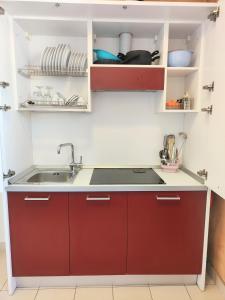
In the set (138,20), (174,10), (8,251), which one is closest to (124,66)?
(138,20)

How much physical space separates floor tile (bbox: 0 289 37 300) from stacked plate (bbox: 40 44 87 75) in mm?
1774

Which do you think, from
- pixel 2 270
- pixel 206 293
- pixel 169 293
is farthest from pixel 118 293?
pixel 2 270

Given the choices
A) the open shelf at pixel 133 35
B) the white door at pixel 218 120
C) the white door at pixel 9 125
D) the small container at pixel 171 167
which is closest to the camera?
the white door at pixel 218 120

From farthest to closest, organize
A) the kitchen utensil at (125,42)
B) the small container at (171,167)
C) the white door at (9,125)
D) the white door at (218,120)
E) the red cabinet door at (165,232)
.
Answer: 1. the small container at (171,167)
2. the kitchen utensil at (125,42)
3. the red cabinet door at (165,232)
4. the white door at (9,125)
5. the white door at (218,120)

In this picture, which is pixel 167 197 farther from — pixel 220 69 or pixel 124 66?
pixel 124 66

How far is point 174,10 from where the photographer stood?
57.7 inches

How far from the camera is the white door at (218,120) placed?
4.25 ft

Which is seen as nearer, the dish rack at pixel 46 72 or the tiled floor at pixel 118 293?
the tiled floor at pixel 118 293

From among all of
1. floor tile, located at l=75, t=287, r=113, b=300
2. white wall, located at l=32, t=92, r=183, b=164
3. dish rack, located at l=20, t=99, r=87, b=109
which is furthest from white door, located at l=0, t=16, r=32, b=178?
floor tile, located at l=75, t=287, r=113, b=300

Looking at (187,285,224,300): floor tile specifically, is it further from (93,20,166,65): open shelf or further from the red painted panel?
(93,20,166,65): open shelf

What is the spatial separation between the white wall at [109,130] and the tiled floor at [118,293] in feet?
3.49

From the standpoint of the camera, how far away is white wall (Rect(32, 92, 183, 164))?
195 centimetres

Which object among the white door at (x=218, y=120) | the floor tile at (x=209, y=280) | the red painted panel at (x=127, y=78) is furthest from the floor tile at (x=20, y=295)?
the red painted panel at (x=127, y=78)

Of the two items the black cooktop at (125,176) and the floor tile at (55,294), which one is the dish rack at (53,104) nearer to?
the black cooktop at (125,176)
